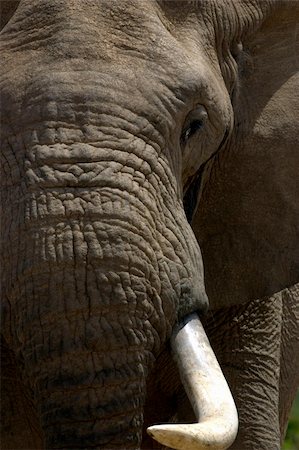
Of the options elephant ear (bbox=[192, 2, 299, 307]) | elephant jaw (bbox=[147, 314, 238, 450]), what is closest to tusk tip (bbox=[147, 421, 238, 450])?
elephant jaw (bbox=[147, 314, 238, 450])

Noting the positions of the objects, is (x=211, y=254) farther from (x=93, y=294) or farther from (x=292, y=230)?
(x=93, y=294)

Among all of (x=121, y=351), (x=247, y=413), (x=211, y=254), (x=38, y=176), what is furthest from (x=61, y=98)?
(x=247, y=413)

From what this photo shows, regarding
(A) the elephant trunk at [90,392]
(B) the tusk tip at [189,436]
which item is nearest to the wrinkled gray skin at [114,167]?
(A) the elephant trunk at [90,392]

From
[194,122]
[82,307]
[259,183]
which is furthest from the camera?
[259,183]

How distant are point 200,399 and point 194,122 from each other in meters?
0.66

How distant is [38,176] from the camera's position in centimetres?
469

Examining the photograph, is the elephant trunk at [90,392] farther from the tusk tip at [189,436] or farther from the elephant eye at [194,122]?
the elephant eye at [194,122]

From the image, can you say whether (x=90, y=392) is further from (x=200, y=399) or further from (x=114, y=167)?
(x=114, y=167)

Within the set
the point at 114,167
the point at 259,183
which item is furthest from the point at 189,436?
the point at 259,183

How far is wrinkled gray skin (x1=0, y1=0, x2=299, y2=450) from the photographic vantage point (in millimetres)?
4645

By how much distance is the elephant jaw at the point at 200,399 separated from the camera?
14.7 ft

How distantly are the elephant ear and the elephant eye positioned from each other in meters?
0.26

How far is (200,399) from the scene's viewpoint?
185 inches

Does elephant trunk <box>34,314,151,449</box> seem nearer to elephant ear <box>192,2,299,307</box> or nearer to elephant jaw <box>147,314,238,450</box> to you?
elephant jaw <box>147,314,238,450</box>
